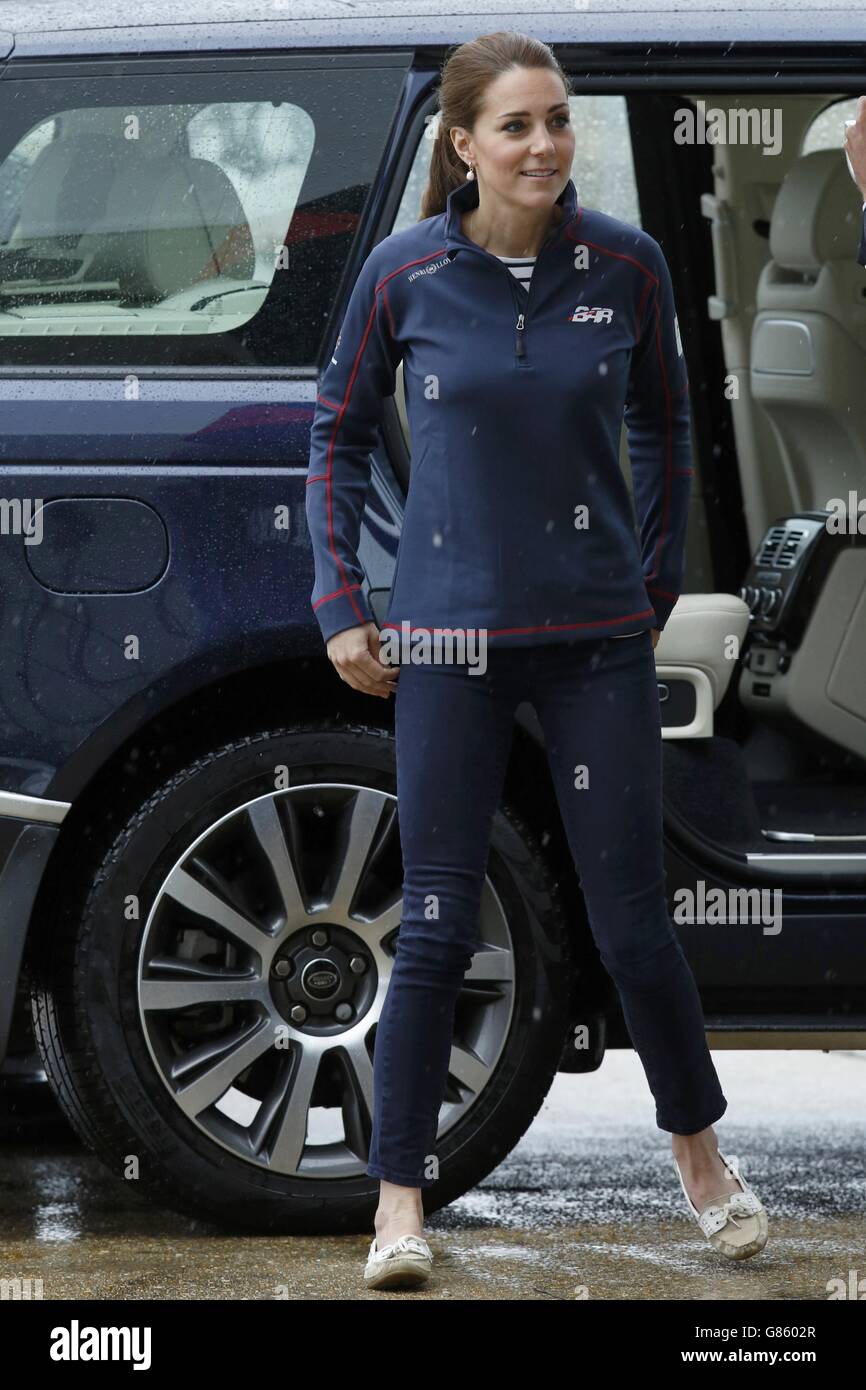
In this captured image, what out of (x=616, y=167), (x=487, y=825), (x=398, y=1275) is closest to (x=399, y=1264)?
(x=398, y=1275)

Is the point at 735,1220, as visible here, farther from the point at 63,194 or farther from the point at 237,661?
the point at 63,194

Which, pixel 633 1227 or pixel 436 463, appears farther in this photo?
pixel 633 1227

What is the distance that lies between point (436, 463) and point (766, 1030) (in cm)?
107

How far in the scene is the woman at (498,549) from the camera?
2984 mm

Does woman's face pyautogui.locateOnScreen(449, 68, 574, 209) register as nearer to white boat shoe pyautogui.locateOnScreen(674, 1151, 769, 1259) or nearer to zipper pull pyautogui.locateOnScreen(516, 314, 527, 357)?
zipper pull pyautogui.locateOnScreen(516, 314, 527, 357)

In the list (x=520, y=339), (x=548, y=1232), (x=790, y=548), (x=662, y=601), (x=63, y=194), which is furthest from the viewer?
(x=790, y=548)

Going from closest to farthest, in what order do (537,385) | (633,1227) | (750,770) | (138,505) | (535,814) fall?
(537,385) < (138,505) < (535,814) < (633,1227) < (750,770)

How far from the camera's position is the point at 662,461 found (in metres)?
3.24

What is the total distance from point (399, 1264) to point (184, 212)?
5.24 ft

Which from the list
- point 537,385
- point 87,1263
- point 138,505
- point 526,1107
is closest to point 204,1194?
point 87,1263

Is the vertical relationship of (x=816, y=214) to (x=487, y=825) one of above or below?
above

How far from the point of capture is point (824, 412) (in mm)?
4676

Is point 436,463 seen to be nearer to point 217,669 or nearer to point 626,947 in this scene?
point 217,669

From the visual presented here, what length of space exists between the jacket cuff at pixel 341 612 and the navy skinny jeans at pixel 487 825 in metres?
0.10
